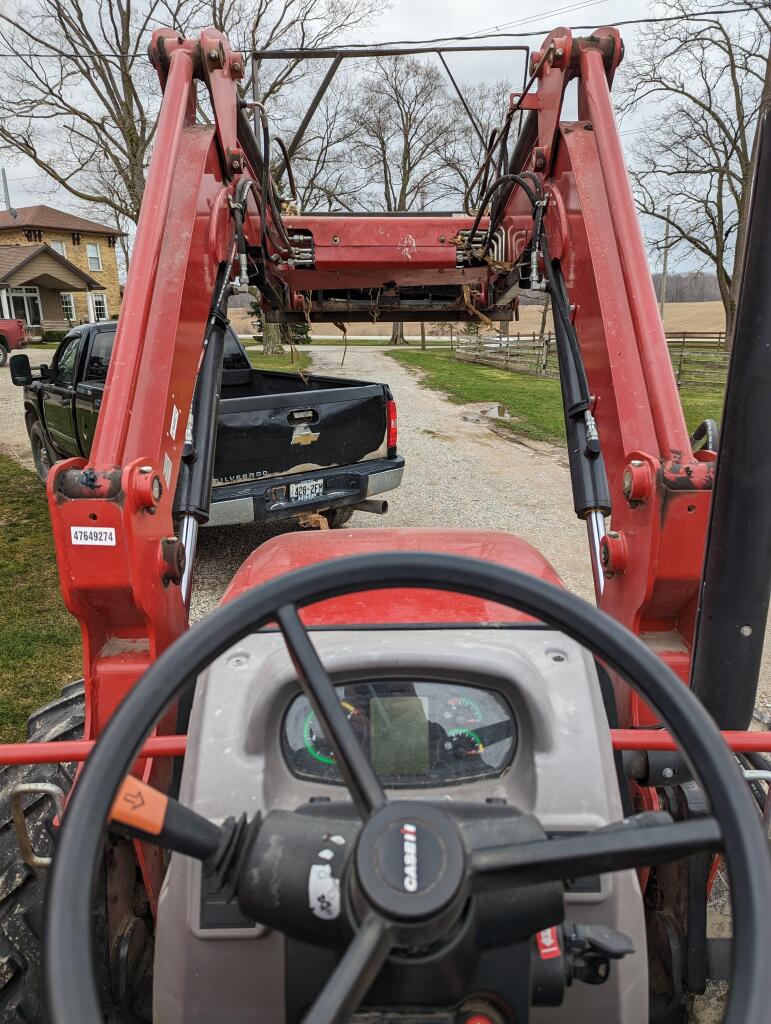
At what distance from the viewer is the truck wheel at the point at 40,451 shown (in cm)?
895

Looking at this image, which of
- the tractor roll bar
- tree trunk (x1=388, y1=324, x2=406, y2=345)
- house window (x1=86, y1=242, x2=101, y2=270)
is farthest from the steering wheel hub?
house window (x1=86, y1=242, x2=101, y2=270)

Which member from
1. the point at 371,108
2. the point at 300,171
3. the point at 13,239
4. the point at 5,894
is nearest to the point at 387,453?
the point at 5,894

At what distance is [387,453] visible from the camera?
666cm

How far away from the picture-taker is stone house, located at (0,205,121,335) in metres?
42.8

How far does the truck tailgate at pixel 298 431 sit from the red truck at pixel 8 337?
24482mm

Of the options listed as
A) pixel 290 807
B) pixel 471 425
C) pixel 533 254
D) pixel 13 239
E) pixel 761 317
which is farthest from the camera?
pixel 13 239

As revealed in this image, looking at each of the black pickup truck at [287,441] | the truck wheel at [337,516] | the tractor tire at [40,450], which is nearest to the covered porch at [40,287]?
the tractor tire at [40,450]

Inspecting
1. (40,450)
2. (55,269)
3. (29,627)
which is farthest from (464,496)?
(55,269)

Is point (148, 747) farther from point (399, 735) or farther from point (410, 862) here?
point (410, 862)

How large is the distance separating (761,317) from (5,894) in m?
2.22

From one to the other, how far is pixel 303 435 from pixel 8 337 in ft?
84.5

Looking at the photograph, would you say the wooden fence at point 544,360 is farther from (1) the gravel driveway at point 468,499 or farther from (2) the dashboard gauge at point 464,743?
(2) the dashboard gauge at point 464,743

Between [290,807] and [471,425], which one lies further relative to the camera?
[471,425]

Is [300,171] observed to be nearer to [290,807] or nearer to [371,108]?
[371,108]
